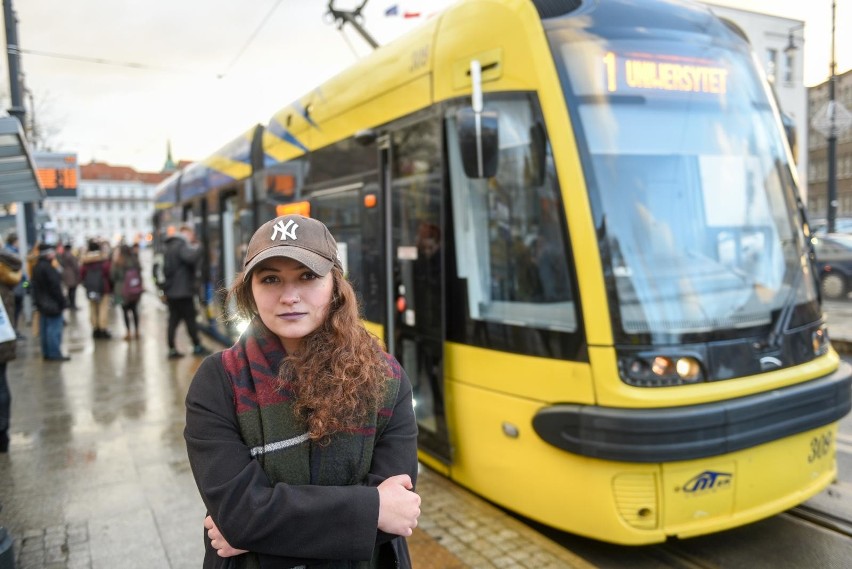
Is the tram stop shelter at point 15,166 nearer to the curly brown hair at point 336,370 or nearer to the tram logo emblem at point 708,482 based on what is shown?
the curly brown hair at point 336,370

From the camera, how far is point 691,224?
12.6ft

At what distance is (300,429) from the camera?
A: 1609mm

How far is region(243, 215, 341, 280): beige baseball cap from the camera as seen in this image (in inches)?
64.4

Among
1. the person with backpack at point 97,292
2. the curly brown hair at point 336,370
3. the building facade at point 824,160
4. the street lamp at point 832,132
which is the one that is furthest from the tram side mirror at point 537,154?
the building facade at point 824,160

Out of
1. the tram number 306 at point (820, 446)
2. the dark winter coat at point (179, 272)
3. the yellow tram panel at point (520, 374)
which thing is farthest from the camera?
the dark winter coat at point (179, 272)

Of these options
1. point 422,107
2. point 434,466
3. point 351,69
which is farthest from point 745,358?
point 351,69

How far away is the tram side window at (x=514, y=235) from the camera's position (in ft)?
12.7

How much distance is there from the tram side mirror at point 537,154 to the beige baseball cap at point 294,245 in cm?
238

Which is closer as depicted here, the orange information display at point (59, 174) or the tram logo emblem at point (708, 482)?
the tram logo emblem at point (708, 482)

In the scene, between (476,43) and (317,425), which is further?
(476,43)

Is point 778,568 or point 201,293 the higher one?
point 201,293

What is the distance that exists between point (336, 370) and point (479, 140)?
2499 millimetres

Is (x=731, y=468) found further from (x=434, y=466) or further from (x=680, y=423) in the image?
(x=434, y=466)

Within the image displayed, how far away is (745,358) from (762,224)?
0.85 metres
